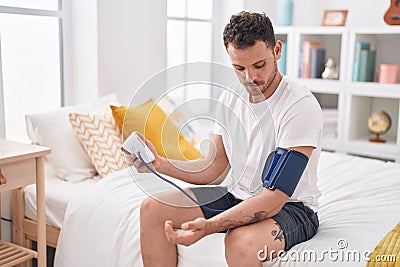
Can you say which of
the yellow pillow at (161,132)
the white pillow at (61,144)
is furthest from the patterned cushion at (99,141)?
the yellow pillow at (161,132)

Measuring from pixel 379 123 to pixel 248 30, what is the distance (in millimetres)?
2255

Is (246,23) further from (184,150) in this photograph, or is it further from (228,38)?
(184,150)

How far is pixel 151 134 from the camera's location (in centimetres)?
176

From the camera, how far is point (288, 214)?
5.13 ft

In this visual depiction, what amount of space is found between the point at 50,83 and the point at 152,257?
1.39m

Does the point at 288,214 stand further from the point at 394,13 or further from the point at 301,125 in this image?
the point at 394,13

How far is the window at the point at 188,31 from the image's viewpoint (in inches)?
132

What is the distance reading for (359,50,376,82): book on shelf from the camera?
3.38m

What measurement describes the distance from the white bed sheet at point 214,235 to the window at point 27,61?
0.64 m

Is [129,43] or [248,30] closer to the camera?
[248,30]

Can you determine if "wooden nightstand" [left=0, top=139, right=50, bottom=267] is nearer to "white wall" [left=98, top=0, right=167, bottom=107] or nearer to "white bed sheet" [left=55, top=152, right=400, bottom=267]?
"white bed sheet" [left=55, top=152, right=400, bottom=267]

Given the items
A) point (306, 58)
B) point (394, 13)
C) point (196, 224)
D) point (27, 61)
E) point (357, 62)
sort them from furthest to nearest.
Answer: point (306, 58)
point (357, 62)
point (394, 13)
point (27, 61)
point (196, 224)

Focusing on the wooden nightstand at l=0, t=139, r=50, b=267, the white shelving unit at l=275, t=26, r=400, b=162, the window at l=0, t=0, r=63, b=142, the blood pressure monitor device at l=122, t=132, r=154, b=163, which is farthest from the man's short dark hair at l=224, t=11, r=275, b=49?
the white shelving unit at l=275, t=26, r=400, b=162

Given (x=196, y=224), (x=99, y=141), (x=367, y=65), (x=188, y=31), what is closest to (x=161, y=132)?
(x=196, y=224)
